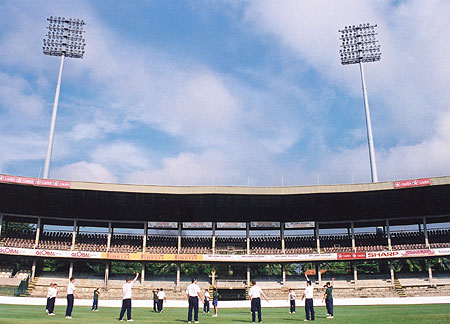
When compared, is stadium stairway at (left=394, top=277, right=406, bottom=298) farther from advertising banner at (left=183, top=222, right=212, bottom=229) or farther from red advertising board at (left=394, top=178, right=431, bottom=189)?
advertising banner at (left=183, top=222, right=212, bottom=229)

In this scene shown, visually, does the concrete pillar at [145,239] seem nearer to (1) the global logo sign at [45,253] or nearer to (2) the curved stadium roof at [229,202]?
(2) the curved stadium roof at [229,202]

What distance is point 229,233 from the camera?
5053cm

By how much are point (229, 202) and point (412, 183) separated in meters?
19.7

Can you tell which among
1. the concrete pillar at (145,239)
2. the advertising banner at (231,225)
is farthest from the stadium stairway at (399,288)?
the concrete pillar at (145,239)

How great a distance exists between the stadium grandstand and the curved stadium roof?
0.12 metres

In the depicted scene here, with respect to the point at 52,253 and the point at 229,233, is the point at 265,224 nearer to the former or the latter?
the point at 229,233

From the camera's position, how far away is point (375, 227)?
50219 millimetres

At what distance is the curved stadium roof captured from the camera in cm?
4275

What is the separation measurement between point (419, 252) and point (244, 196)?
68.6ft

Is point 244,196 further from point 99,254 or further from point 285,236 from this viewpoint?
point 99,254

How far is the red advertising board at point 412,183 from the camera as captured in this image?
40.7 m

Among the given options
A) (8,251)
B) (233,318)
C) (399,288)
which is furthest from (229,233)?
(233,318)

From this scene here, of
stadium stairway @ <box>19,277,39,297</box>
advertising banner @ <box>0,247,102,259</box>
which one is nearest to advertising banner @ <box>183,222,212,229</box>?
advertising banner @ <box>0,247,102,259</box>

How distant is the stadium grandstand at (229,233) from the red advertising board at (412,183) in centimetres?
11
